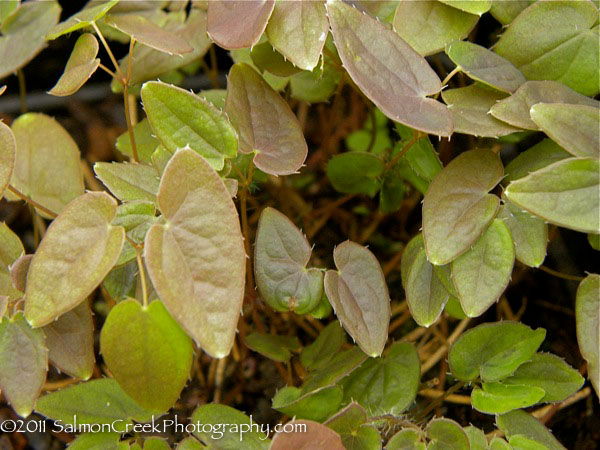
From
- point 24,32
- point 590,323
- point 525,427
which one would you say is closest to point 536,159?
point 590,323

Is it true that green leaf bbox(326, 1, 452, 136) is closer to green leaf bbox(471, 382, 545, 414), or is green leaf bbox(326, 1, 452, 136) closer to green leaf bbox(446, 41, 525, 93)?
green leaf bbox(446, 41, 525, 93)

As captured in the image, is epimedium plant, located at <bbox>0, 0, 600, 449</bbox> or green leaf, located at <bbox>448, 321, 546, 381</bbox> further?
green leaf, located at <bbox>448, 321, 546, 381</bbox>

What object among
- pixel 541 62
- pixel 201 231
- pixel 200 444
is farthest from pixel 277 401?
pixel 541 62

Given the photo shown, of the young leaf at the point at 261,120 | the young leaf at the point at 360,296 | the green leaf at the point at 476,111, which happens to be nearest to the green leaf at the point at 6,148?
the young leaf at the point at 261,120

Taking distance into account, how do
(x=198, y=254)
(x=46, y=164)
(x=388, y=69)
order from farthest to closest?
(x=46, y=164), (x=388, y=69), (x=198, y=254)

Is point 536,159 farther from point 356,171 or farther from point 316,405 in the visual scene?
point 316,405

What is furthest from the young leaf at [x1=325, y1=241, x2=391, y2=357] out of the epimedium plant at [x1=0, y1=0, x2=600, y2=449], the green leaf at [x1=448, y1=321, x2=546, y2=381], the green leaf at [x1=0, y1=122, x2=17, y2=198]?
the green leaf at [x1=0, y1=122, x2=17, y2=198]
